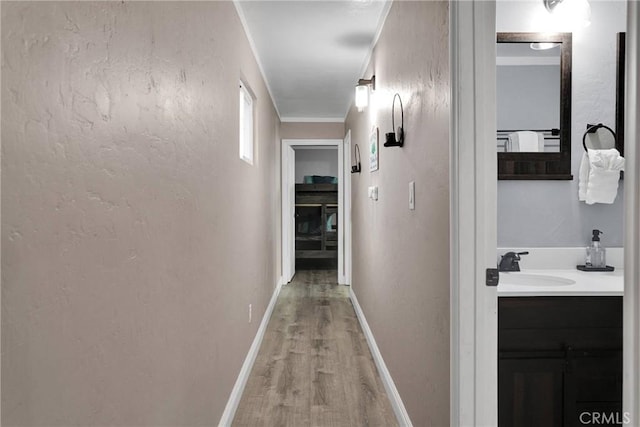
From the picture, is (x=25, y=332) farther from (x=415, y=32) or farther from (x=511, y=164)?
(x=511, y=164)

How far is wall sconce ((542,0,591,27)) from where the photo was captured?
221 cm

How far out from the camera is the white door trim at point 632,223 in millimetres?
755

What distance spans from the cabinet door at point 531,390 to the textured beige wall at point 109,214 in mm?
1213

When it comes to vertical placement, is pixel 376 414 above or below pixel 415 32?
below

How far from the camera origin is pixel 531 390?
5.41 ft

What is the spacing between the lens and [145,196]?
3.86ft

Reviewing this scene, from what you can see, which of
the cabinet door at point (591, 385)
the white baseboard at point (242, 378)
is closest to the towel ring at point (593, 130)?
the cabinet door at point (591, 385)

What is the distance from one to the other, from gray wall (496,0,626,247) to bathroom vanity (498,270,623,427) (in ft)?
2.18

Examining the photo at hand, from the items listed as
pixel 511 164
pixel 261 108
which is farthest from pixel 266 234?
pixel 511 164

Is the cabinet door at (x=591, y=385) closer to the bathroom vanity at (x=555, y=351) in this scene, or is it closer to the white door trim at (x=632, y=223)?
the bathroom vanity at (x=555, y=351)

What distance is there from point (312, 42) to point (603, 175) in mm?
2157

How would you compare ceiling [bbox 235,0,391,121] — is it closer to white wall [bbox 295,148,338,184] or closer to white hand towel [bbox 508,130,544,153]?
white hand towel [bbox 508,130,544,153]

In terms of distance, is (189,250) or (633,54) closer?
(633,54)

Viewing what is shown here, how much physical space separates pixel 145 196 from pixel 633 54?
1155 mm
